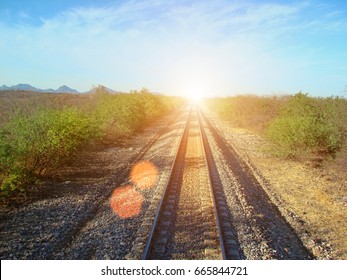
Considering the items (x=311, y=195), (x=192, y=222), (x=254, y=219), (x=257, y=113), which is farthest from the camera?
(x=257, y=113)

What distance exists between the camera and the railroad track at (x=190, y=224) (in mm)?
6406

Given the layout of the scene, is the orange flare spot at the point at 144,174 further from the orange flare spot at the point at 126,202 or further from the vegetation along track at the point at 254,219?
the vegetation along track at the point at 254,219

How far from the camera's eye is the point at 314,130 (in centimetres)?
1555

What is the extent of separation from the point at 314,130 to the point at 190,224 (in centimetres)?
1108

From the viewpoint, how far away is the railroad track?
641cm

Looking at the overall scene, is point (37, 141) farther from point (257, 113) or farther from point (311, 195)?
point (257, 113)

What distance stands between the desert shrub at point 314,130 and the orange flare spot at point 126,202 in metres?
9.56

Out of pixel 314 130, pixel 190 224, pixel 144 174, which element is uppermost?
pixel 314 130

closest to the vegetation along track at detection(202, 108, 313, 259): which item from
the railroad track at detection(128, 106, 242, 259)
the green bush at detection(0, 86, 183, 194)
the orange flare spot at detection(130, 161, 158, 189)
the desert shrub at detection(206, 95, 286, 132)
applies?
the railroad track at detection(128, 106, 242, 259)

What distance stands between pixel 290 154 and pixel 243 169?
3.81m

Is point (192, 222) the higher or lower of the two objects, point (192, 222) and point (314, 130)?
the lower

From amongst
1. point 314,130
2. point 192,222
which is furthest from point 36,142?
point 314,130

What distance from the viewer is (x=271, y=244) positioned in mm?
6934
